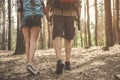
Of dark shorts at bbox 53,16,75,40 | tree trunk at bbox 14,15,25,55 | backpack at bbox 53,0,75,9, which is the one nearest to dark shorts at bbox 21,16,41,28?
dark shorts at bbox 53,16,75,40

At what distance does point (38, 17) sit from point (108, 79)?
1801 millimetres

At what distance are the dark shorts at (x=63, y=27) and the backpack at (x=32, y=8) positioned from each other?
37 centimetres

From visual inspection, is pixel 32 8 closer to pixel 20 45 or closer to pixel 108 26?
pixel 20 45

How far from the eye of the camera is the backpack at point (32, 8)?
5.56 meters

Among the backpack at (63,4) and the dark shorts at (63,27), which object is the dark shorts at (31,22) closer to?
the dark shorts at (63,27)

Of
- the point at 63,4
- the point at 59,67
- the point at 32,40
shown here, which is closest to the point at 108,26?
the point at 63,4

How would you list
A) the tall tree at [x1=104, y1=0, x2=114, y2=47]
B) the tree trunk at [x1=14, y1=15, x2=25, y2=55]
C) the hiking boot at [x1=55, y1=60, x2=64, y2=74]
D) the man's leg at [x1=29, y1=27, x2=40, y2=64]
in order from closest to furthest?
1. the hiking boot at [x1=55, y1=60, x2=64, y2=74]
2. the man's leg at [x1=29, y1=27, x2=40, y2=64]
3. the tree trunk at [x1=14, y1=15, x2=25, y2=55]
4. the tall tree at [x1=104, y1=0, x2=114, y2=47]

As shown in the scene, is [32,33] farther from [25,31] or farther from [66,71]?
[66,71]

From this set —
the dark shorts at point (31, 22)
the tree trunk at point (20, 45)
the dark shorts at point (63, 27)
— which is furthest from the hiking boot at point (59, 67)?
the tree trunk at point (20, 45)

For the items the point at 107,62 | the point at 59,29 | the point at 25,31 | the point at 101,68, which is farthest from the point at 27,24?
the point at 107,62

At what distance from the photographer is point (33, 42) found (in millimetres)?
5727

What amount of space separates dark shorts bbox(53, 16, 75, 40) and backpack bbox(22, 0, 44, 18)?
37cm

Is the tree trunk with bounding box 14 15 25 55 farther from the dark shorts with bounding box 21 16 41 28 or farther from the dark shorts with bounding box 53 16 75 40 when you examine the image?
the dark shorts with bounding box 21 16 41 28

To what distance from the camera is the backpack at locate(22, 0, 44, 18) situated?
5.56 meters
